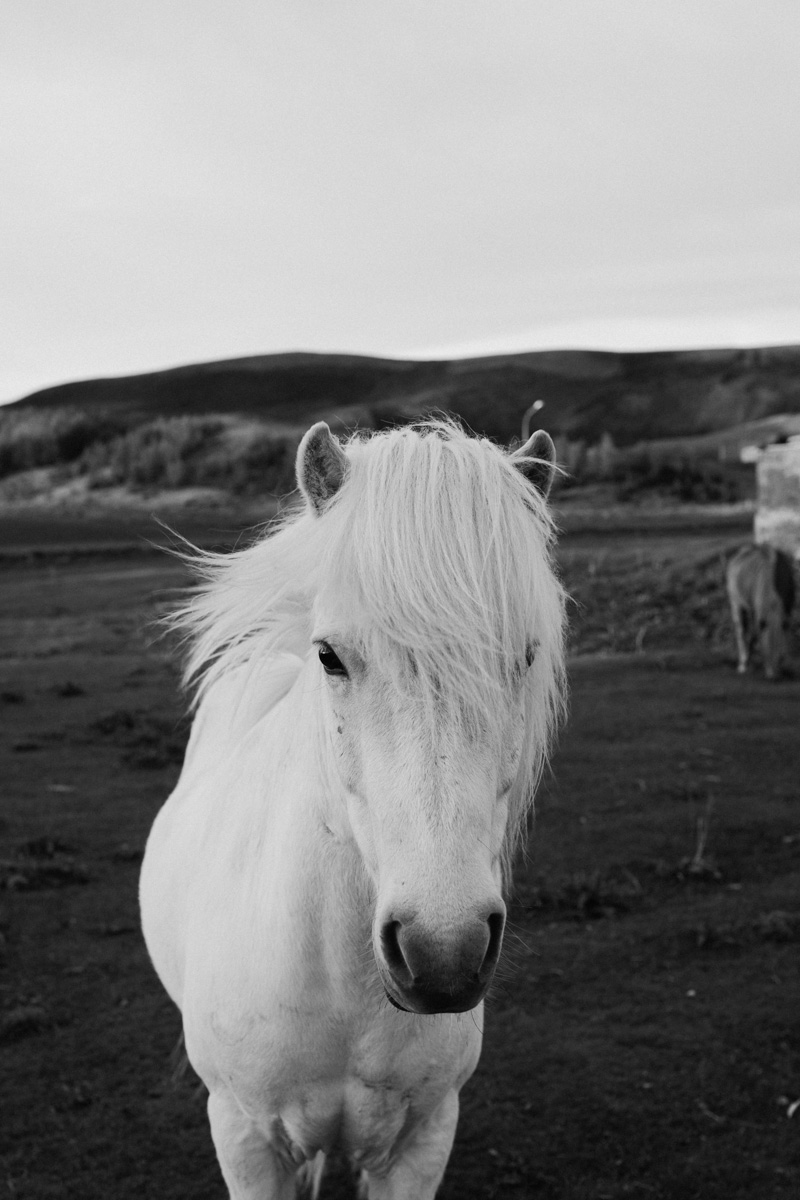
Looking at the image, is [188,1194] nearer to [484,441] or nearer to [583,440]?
[484,441]

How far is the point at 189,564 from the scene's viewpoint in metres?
2.69

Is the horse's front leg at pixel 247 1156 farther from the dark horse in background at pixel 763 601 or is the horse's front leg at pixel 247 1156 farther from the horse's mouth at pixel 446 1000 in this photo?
the dark horse in background at pixel 763 601

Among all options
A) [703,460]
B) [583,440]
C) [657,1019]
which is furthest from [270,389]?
[657,1019]

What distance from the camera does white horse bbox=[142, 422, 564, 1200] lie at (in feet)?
5.52

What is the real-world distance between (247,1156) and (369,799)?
126 centimetres

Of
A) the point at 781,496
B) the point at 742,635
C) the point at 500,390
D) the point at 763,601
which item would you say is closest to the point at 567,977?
the point at 763,601

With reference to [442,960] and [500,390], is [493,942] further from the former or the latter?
[500,390]

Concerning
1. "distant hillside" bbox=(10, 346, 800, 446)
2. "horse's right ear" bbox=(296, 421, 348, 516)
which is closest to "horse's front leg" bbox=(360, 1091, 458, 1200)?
"horse's right ear" bbox=(296, 421, 348, 516)

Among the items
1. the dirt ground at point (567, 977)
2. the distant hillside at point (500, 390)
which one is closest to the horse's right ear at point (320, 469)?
the dirt ground at point (567, 977)

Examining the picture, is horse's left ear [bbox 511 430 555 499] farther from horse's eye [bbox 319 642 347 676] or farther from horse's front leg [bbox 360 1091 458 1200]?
horse's front leg [bbox 360 1091 458 1200]

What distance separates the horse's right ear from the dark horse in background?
11028 millimetres

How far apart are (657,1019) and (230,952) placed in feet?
9.94

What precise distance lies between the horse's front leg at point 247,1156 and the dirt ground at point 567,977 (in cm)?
76

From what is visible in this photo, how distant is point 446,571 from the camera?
5.96 feet
